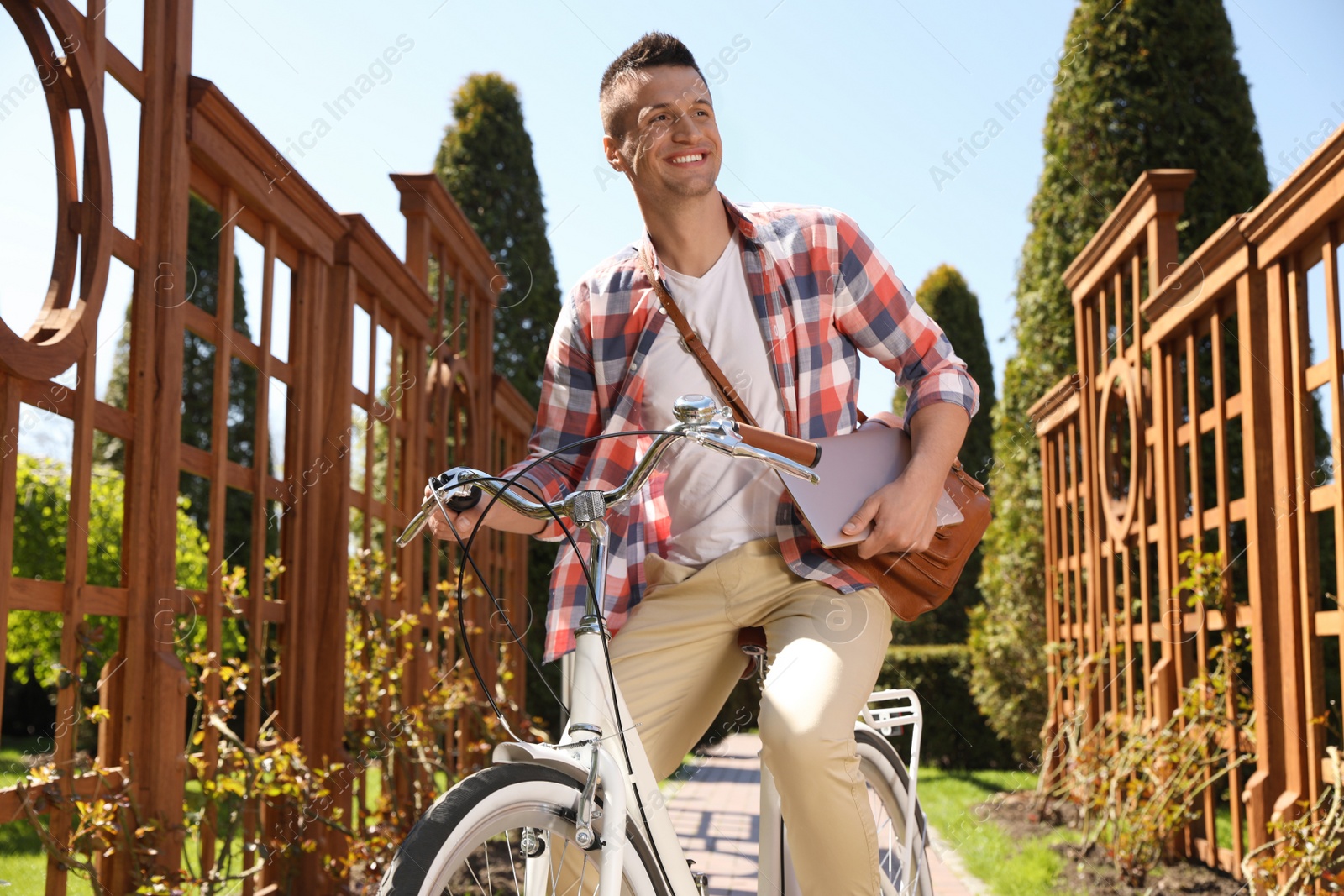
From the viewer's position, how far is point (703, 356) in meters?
1.86

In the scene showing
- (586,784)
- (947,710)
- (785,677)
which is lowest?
(947,710)

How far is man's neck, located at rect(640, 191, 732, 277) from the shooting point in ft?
6.31

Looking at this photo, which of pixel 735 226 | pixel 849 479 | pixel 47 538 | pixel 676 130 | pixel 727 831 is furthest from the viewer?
pixel 47 538

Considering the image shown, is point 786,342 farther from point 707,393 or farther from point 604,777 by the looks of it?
point 604,777

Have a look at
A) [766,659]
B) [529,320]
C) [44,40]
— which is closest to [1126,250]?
[766,659]

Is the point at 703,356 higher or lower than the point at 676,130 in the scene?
lower

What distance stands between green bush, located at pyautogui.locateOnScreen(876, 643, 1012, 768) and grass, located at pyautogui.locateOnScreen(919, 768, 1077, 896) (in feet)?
6.55

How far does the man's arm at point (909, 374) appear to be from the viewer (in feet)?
5.63

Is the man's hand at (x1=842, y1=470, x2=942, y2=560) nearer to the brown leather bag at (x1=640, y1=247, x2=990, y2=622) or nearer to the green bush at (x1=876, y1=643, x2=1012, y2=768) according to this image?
the brown leather bag at (x1=640, y1=247, x2=990, y2=622)

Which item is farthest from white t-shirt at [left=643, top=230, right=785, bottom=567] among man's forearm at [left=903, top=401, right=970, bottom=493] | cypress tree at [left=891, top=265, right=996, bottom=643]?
cypress tree at [left=891, top=265, right=996, bottom=643]

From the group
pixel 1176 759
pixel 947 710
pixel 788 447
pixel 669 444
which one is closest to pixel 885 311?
pixel 788 447

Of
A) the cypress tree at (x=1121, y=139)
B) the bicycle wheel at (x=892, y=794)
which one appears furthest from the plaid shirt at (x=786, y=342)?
the cypress tree at (x=1121, y=139)

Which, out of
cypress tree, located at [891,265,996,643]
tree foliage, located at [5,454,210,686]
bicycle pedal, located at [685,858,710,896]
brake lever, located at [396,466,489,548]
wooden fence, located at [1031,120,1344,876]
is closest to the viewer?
brake lever, located at [396,466,489,548]

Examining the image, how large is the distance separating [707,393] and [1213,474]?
192 inches
